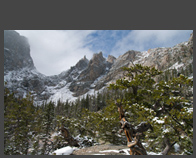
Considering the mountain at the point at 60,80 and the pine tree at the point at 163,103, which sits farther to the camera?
the mountain at the point at 60,80

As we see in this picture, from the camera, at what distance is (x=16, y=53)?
117500 millimetres

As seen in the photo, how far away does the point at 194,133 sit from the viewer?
4.19 metres

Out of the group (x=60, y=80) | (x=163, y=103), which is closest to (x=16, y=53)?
(x=60, y=80)

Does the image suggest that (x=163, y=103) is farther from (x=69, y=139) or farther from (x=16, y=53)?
(x=16, y=53)

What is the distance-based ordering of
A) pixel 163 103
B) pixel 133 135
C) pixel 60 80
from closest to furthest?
pixel 133 135 → pixel 163 103 → pixel 60 80

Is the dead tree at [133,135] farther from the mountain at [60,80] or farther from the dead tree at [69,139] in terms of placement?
the mountain at [60,80]

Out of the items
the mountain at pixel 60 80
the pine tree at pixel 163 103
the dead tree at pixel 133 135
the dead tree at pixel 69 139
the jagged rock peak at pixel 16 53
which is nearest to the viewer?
the dead tree at pixel 133 135

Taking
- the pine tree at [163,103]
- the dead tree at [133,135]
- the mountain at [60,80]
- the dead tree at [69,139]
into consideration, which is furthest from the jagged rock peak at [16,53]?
the dead tree at [133,135]

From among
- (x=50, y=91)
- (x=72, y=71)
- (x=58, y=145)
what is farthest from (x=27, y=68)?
(x=58, y=145)

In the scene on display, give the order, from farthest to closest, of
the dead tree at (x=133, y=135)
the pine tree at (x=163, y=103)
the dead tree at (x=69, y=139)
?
the dead tree at (x=69, y=139), the pine tree at (x=163, y=103), the dead tree at (x=133, y=135)

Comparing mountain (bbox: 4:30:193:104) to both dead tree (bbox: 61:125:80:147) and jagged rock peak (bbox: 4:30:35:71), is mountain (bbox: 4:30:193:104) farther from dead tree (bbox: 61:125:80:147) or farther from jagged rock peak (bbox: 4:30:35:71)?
dead tree (bbox: 61:125:80:147)

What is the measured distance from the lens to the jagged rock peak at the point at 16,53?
10356cm

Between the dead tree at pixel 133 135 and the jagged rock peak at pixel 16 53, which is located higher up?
the jagged rock peak at pixel 16 53

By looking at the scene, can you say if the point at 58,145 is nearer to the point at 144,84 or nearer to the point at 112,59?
the point at 144,84
